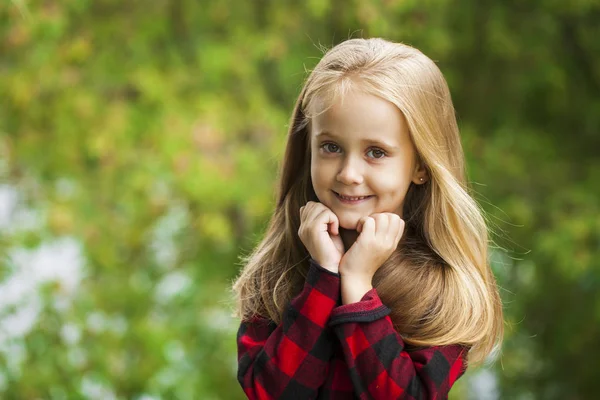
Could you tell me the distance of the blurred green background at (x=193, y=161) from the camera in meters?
5.04

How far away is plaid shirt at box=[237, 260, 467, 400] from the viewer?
1888 mm

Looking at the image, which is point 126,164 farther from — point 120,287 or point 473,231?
point 473,231

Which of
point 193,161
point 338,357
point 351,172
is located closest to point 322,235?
point 351,172

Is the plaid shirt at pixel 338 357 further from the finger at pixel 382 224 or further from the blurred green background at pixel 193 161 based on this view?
the blurred green background at pixel 193 161

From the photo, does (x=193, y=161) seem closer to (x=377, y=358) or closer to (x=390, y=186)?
(x=390, y=186)

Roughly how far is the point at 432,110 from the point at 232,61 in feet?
10.4

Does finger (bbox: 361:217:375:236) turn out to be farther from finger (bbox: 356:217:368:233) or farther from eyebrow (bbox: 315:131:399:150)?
eyebrow (bbox: 315:131:399:150)

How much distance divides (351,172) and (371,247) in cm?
16

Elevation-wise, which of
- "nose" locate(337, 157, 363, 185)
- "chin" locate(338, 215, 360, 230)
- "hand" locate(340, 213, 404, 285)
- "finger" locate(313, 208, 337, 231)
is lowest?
"hand" locate(340, 213, 404, 285)

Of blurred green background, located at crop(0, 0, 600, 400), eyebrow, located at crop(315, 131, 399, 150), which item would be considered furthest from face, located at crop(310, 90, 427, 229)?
blurred green background, located at crop(0, 0, 600, 400)

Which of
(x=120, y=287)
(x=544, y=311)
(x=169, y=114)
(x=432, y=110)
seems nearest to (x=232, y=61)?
(x=169, y=114)

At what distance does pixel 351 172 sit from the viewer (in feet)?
6.44

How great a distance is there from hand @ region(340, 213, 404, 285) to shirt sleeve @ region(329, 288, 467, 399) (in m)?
0.06

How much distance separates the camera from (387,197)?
2023 millimetres
